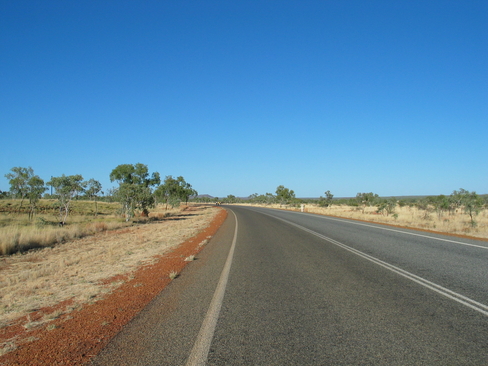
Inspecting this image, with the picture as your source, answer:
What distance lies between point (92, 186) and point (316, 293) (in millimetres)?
35401

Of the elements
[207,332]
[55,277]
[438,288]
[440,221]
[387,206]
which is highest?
[387,206]

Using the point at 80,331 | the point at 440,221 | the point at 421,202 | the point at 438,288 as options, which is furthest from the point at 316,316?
the point at 421,202

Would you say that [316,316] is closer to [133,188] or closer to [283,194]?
[133,188]

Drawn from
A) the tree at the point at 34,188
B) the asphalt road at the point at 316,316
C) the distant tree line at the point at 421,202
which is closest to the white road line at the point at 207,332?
the asphalt road at the point at 316,316

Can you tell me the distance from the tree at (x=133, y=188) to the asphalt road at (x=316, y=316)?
2380 centimetres

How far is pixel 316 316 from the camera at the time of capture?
179 inches

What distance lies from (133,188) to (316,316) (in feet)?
93.5

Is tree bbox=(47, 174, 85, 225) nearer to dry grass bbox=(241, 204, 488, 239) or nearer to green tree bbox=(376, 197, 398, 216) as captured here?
dry grass bbox=(241, 204, 488, 239)

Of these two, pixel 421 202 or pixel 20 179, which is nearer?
pixel 20 179

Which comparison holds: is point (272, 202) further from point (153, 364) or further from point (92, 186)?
point (153, 364)

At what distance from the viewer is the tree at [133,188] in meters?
30.0

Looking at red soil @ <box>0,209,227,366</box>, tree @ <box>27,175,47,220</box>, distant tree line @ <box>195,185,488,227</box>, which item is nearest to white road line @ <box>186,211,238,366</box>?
red soil @ <box>0,209,227,366</box>

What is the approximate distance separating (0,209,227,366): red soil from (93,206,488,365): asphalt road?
0.25 meters

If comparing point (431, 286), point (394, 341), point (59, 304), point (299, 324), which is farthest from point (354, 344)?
point (59, 304)
